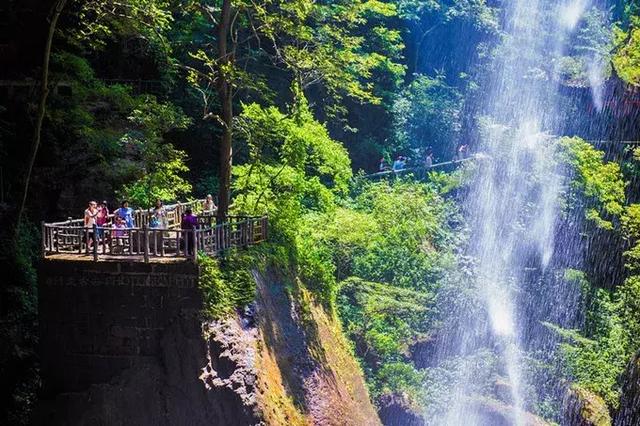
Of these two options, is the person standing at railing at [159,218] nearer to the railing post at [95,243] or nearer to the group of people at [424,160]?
the railing post at [95,243]

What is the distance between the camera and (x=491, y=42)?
4381 cm

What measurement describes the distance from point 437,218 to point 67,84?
1680 centimetres

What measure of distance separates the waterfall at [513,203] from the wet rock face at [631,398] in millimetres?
3266

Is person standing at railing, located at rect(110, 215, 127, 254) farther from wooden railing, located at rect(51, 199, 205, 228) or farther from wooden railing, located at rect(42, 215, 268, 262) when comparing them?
wooden railing, located at rect(51, 199, 205, 228)

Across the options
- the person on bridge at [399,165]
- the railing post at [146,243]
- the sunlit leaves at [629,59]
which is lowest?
the railing post at [146,243]

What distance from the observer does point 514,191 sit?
3325cm

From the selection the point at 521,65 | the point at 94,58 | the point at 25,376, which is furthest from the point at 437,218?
the point at 25,376

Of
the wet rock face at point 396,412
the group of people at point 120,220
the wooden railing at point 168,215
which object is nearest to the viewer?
the group of people at point 120,220

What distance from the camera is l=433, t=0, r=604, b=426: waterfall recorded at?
27500 millimetres

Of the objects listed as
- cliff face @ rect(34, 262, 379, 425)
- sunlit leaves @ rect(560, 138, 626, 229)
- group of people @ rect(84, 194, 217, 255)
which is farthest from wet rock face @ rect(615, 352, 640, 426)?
group of people @ rect(84, 194, 217, 255)

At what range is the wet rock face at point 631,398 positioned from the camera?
2327 centimetres

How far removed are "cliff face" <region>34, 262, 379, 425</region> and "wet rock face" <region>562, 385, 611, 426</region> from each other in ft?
45.1

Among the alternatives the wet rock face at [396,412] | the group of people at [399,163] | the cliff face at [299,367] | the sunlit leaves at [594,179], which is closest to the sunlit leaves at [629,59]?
the sunlit leaves at [594,179]

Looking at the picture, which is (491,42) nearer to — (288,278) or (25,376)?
(288,278)
